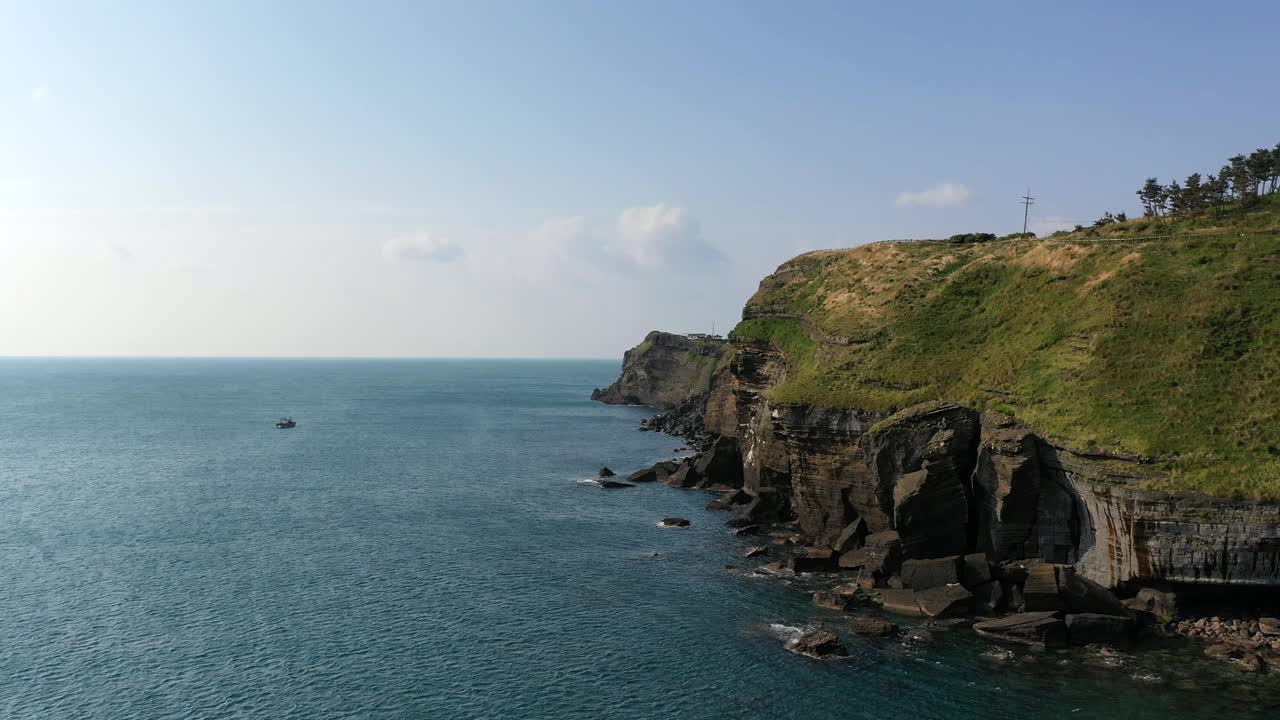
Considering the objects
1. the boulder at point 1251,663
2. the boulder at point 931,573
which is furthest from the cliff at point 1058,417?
the boulder at point 1251,663

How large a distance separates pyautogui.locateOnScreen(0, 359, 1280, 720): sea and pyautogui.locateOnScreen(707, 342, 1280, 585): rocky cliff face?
23.1ft

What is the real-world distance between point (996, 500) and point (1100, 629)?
1218 cm

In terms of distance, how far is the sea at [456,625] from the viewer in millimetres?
40625

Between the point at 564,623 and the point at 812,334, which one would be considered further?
the point at 812,334

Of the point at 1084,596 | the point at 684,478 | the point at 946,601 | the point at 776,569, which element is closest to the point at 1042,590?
the point at 1084,596

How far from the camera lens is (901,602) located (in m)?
53.2

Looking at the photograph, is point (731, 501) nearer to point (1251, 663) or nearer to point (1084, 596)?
point (1084, 596)

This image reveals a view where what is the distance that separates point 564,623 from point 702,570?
49.0 ft

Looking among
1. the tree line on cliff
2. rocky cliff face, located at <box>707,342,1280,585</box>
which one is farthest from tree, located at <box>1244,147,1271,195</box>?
rocky cliff face, located at <box>707,342,1280,585</box>

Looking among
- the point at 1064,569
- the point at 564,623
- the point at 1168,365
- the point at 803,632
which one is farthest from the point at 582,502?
the point at 1168,365

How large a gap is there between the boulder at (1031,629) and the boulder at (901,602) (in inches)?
166

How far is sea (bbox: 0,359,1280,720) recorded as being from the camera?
40.6 meters

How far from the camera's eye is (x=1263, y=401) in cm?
5231

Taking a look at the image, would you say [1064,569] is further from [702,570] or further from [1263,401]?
[702,570]
